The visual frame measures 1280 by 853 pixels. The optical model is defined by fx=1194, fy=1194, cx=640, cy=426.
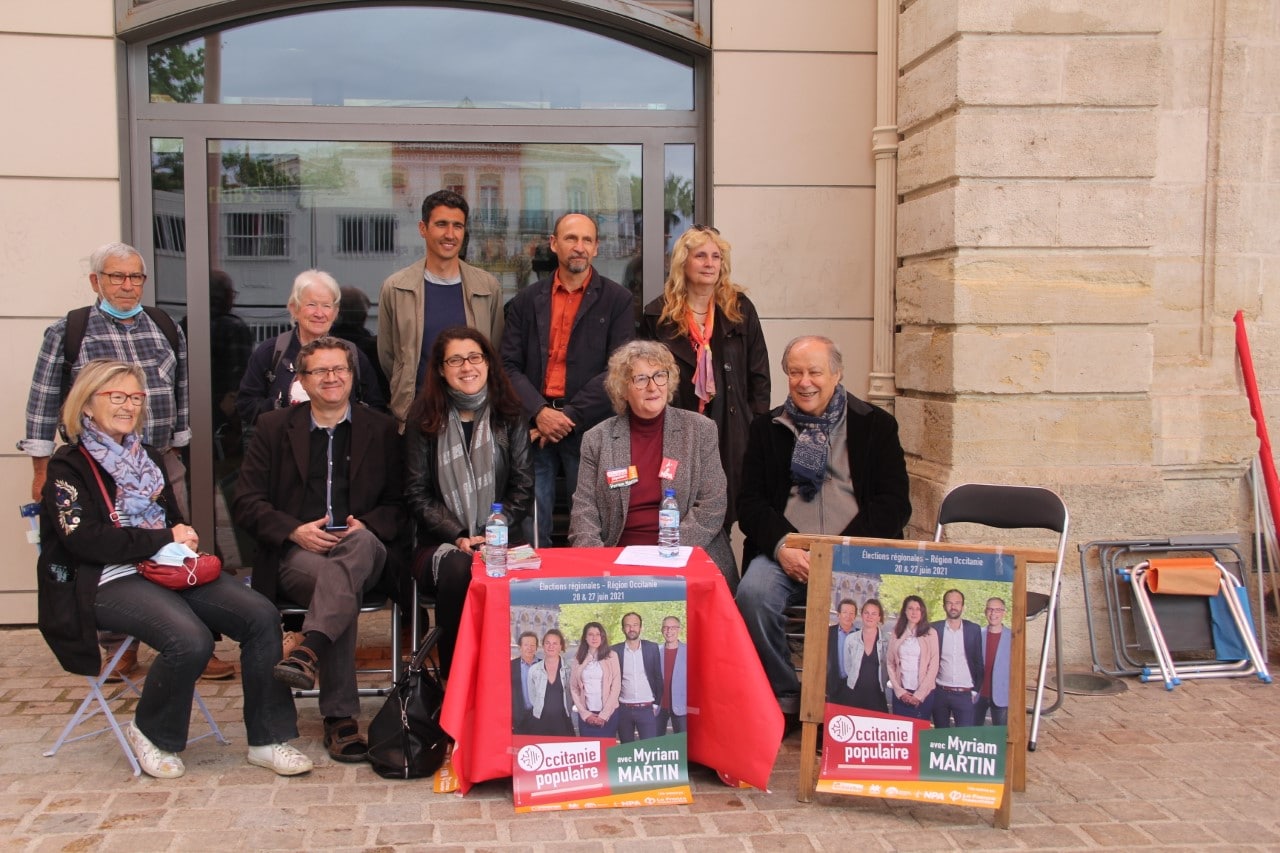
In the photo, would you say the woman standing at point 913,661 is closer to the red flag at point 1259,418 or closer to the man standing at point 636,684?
the man standing at point 636,684

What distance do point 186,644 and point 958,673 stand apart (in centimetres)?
262

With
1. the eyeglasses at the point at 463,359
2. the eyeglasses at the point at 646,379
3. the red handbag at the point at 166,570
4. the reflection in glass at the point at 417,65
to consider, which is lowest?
the red handbag at the point at 166,570

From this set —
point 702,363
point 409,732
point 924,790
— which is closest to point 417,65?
point 702,363

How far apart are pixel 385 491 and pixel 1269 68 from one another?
473cm

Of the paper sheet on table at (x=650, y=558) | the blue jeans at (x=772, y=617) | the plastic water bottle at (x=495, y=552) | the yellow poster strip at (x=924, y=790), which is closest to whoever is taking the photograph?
the yellow poster strip at (x=924, y=790)

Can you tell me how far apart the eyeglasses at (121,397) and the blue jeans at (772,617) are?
2.37 meters

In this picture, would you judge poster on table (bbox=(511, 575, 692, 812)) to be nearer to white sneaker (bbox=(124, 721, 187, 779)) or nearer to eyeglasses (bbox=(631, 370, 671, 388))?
eyeglasses (bbox=(631, 370, 671, 388))

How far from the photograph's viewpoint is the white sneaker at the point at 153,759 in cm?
415

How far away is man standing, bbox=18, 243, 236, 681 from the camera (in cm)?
518

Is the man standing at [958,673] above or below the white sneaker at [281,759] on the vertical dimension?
above

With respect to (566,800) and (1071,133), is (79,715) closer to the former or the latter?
(566,800)

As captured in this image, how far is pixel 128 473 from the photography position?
4.33 meters

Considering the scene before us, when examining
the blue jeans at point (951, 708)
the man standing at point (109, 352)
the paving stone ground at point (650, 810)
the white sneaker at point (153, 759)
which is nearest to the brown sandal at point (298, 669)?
the paving stone ground at point (650, 810)

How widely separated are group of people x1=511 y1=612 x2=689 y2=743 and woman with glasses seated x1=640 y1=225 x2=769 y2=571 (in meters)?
1.50
